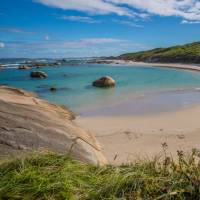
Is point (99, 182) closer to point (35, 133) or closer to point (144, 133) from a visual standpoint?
point (35, 133)

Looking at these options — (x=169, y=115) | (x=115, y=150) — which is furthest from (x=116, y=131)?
(x=169, y=115)

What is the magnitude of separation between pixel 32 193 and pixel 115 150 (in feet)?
20.7

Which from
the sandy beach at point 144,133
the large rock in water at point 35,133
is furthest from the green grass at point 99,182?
the sandy beach at point 144,133

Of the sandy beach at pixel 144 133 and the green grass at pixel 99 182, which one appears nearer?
the green grass at pixel 99 182

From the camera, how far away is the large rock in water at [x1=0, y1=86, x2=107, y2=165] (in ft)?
17.5

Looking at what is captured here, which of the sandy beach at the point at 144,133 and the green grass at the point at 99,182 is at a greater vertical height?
the green grass at the point at 99,182

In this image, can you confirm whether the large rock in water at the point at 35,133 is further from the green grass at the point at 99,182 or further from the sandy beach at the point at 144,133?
the sandy beach at the point at 144,133

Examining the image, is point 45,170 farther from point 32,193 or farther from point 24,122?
point 24,122

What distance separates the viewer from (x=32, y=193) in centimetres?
328

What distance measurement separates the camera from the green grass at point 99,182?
122 inches

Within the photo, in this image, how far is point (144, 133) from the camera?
11.6 m

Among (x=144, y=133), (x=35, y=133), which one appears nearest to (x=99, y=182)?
(x=35, y=133)

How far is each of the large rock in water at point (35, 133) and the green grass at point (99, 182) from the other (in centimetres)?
123

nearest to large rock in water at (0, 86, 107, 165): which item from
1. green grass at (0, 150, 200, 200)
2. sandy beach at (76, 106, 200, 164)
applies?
green grass at (0, 150, 200, 200)
